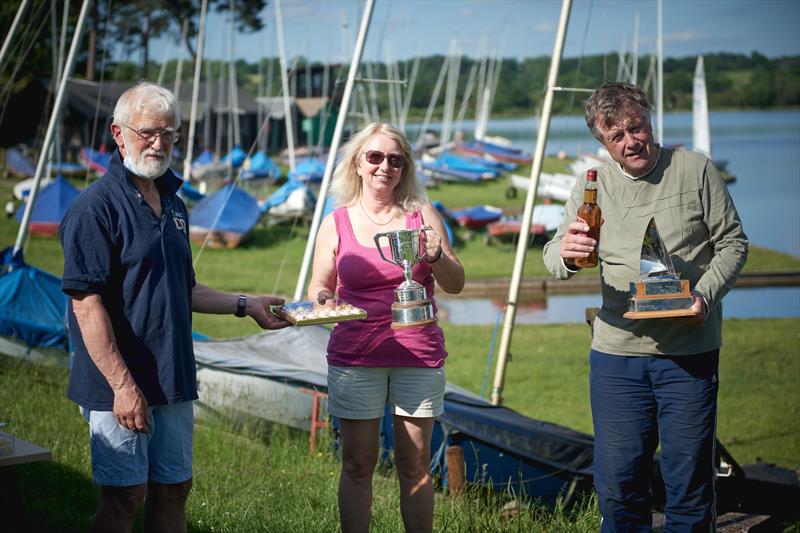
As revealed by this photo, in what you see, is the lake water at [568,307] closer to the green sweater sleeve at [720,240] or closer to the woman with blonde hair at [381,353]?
A: the woman with blonde hair at [381,353]

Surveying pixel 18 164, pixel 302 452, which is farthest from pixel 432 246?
pixel 18 164

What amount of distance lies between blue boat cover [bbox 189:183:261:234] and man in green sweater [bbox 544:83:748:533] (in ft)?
60.7

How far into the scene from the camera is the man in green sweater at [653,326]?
3.66 meters

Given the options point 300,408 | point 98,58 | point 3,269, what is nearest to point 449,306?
point 3,269

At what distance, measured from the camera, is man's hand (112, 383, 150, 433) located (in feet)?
10.7

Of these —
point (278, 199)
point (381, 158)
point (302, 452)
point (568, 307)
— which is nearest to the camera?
point (381, 158)

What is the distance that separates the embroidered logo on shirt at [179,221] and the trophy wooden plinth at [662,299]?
1766 millimetres

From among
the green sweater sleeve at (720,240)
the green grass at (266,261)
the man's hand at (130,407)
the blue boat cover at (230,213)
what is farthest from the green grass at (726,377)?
the blue boat cover at (230,213)

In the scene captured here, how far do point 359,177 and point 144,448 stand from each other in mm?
1616

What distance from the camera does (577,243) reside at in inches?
143

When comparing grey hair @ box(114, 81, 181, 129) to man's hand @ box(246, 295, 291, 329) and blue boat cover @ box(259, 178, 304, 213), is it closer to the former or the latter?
man's hand @ box(246, 295, 291, 329)

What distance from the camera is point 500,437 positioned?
6.28 meters

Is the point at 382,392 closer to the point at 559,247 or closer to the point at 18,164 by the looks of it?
the point at 559,247

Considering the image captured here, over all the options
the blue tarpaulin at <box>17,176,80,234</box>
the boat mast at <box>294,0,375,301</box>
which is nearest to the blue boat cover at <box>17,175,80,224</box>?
the blue tarpaulin at <box>17,176,80,234</box>
